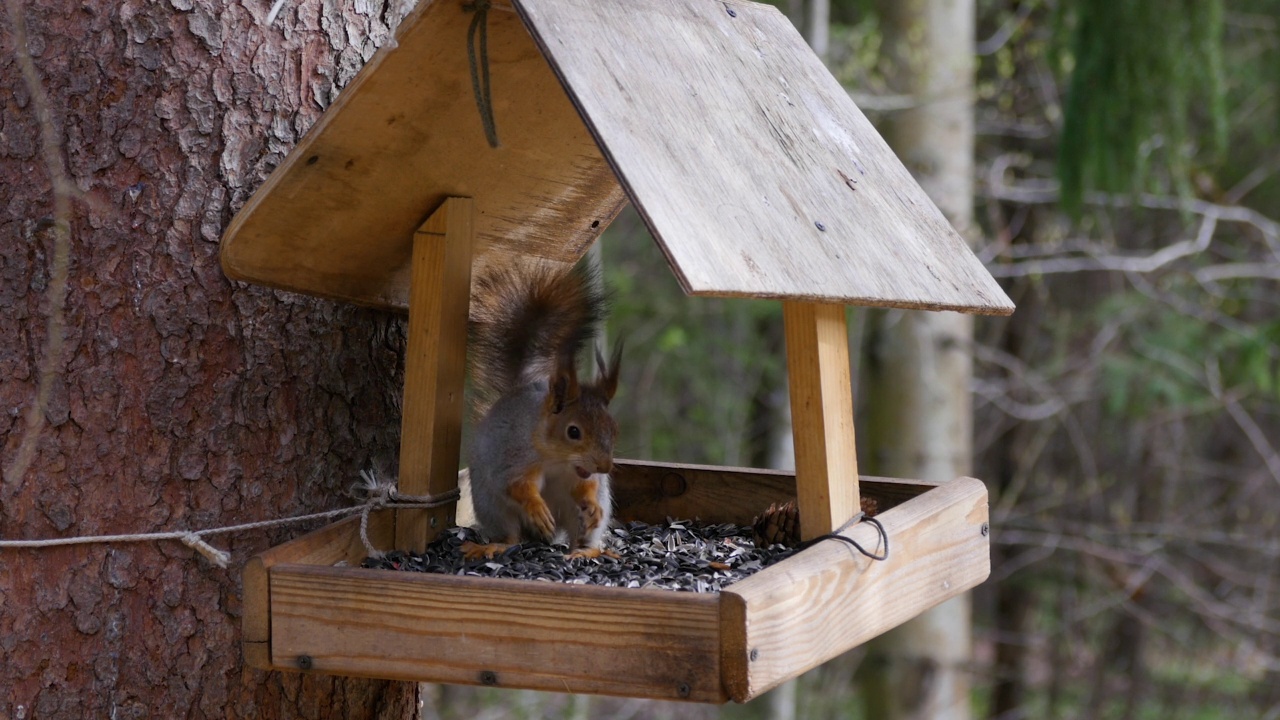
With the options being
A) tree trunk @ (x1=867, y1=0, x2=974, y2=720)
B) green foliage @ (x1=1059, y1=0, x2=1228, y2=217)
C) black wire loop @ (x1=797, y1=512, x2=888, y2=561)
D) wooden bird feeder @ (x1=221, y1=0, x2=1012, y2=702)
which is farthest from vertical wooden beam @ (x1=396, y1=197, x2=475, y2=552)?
tree trunk @ (x1=867, y1=0, x2=974, y2=720)

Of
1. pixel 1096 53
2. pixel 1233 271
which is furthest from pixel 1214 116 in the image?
pixel 1233 271

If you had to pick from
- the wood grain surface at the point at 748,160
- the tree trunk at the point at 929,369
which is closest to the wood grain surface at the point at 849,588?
the wood grain surface at the point at 748,160

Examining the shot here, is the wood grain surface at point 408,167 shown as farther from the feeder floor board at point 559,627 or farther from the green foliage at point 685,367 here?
the green foliage at point 685,367

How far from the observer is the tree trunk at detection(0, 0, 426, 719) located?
5.11ft

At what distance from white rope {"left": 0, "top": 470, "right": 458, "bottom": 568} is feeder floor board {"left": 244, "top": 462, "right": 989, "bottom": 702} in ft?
0.38

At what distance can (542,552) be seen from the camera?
171 centimetres

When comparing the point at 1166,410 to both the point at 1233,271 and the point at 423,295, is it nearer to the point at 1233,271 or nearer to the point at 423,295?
the point at 1233,271

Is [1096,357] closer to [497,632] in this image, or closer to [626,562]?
[626,562]

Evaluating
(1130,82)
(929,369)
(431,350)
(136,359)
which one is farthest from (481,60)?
(929,369)

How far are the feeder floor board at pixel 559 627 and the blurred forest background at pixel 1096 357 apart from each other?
2.64 meters

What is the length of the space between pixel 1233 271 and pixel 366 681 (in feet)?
13.5

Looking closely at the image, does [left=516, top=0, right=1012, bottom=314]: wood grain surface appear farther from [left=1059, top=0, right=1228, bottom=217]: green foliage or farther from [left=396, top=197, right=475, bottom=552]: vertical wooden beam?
[left=1059, top=0, right=1228, bottom=217]: green foliage

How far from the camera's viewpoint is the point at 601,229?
2.05m

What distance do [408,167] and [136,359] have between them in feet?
1.34
